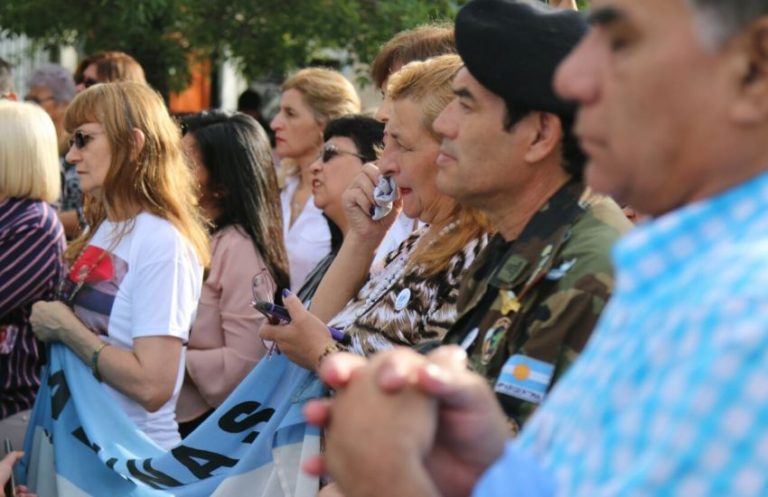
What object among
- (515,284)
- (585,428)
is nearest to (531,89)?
(515,284)

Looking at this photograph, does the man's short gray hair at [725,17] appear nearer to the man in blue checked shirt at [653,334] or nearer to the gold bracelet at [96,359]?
the man in blue checked shirt at [653,334]

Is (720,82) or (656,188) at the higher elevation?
(720,82)

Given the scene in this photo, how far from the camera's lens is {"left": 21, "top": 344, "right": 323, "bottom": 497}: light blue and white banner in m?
3.83

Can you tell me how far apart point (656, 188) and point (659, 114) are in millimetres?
92

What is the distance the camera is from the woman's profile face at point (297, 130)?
6.76 meters

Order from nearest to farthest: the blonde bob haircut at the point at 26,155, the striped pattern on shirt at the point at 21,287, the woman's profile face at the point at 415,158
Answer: the woman's profile face at the point at 415,158 < the striped pattern on shirt at the point at 21,287 < the blonde bob haircut at the point at 26,155

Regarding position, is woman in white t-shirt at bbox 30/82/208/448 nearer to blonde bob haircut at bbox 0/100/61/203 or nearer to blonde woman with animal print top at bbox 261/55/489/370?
blonde bob haircut at bbox 0/100/61/203

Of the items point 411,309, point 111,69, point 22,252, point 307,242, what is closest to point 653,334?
point 411,309

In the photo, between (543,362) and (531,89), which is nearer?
(543,362)

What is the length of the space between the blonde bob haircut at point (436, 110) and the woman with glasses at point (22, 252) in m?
1.93

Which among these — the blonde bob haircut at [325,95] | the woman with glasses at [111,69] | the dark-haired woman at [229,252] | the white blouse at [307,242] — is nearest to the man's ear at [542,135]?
the dark-haired woman at [229,252]

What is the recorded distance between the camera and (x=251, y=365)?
523 cm

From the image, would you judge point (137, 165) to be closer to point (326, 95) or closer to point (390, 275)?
→ point (390, 275)

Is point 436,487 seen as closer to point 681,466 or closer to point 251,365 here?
point 681,466
